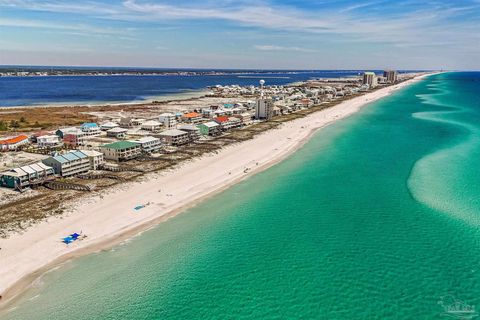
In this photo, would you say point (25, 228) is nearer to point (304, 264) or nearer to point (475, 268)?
point (304, 264)

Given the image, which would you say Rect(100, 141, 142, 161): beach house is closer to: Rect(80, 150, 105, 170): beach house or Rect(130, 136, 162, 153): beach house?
Rect(130, 136, 162, 153): beach house

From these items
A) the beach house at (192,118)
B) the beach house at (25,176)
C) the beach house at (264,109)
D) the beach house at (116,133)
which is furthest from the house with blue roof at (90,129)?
the beach house at (264,109)

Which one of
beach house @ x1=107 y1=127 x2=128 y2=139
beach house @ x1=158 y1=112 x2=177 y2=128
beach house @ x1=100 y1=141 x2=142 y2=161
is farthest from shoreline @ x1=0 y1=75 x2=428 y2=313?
beach house @ x1=158 y1=112 x2=177 y2=128

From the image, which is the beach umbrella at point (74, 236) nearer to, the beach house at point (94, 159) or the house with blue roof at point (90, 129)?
the beach house at point (94, 159)

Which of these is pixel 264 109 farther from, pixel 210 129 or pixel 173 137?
pixel 173 137

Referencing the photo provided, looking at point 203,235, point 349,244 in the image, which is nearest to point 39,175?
point 203,235

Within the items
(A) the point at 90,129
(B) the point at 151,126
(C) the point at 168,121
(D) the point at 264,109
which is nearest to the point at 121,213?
(A) the point at 90,129
